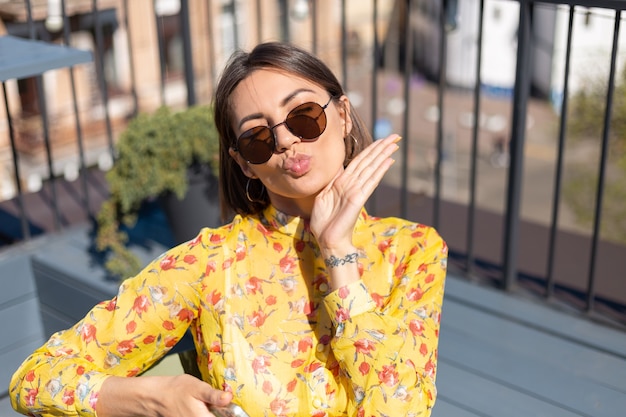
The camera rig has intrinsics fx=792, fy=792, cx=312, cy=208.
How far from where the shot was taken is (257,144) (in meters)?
1.57

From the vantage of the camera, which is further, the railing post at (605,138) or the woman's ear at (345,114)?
the railing post at (605,138)

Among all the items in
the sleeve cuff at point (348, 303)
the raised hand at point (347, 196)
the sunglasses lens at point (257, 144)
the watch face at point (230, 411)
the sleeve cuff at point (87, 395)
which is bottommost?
the sleeve cuff at point (87, 395)

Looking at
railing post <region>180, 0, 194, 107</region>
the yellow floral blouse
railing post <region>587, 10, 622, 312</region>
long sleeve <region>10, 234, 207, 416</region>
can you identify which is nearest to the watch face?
the yellow floral blouse

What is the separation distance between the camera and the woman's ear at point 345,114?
1.68m

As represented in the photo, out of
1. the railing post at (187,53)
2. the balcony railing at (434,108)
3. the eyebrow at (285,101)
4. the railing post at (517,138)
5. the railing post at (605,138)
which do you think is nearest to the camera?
the eyebrow at (285,101)

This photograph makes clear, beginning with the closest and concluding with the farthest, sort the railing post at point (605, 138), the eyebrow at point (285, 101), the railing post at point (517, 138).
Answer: the eyebrow at point (285, 101) < the railing post at point (605, 138) < the railing post at point (517, 138)

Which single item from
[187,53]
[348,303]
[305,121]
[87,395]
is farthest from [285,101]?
[187,53]

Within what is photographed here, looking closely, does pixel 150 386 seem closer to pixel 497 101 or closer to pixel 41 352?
pixel 41 352

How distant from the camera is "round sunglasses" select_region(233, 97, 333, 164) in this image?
155 cm

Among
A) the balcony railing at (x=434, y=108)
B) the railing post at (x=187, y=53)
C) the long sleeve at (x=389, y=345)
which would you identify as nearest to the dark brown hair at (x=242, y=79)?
the long sleeve at (x=389, y=345)

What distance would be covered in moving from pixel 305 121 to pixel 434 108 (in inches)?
950

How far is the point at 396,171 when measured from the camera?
63.9 feet

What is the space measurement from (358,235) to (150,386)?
0.55 meters

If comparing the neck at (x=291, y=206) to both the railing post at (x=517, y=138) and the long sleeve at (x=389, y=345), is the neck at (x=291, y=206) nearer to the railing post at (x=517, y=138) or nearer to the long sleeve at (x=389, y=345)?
the long sleeve at (x=389, y=345)
